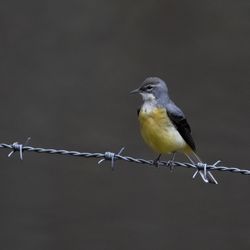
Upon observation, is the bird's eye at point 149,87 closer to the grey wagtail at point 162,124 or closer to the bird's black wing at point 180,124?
the grey wagtail at point 162,124

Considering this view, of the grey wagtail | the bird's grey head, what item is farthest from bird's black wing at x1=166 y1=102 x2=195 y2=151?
the bird's grey head

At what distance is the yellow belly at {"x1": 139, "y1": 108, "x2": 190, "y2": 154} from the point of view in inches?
278

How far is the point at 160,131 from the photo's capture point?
707 cm

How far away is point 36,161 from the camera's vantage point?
9484mm

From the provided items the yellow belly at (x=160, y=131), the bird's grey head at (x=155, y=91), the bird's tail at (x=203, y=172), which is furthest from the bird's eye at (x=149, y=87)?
the bird's tail at (x=203, y=172)

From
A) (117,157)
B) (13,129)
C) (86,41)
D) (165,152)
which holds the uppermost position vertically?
(86,41)

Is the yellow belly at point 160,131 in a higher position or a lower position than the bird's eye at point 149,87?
lower

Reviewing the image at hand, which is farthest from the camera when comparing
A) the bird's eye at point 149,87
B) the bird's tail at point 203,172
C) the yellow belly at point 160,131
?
the bird's eye at point 149,87

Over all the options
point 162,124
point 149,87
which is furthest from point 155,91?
point 162,124

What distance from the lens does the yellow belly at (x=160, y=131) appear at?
707 centimetres

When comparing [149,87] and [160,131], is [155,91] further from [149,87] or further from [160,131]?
[160,131]

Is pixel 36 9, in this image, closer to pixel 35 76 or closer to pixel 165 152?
pixel 35 76

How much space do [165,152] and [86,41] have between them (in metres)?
2.41

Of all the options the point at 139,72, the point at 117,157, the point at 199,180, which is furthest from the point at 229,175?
the point at 117,157
